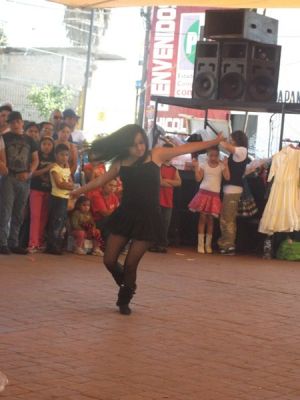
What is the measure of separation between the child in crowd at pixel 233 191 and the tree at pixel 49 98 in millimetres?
16537

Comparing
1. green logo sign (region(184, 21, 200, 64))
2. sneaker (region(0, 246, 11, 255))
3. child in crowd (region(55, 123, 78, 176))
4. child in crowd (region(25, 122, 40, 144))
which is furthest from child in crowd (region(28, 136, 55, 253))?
green logo sign (region(184, 21, 200, 64))

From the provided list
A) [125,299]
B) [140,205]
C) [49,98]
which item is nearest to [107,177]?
[140,205]

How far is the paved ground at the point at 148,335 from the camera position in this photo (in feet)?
19.0

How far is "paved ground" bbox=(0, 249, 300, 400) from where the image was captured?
5801 mm

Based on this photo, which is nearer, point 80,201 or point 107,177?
point 107,177

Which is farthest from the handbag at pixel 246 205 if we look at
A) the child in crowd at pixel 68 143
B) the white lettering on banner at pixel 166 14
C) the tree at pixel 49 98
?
the white lettering on banner at pixel 166 14

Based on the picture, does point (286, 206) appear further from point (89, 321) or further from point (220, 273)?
point (89, 321)

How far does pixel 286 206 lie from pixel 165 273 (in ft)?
11.3

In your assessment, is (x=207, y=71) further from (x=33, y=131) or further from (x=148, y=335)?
(x=148, y=335)

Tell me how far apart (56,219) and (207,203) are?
305cm

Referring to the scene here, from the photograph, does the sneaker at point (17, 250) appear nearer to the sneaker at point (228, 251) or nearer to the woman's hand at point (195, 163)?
the woman's hand at point (195, 163)

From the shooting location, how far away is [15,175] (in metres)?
11.7

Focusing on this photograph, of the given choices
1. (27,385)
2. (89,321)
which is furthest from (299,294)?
(27,385)

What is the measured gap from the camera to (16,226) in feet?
39.3
